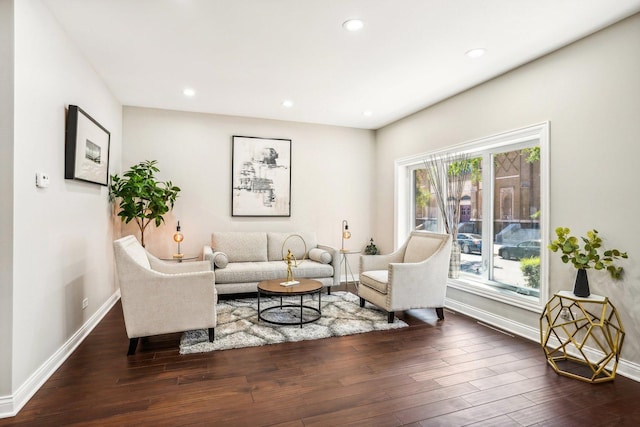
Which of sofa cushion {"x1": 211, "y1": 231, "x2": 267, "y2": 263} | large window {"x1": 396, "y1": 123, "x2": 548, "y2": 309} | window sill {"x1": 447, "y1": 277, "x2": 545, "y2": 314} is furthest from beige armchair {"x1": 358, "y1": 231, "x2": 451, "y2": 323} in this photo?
sofa cushion {"x1": 211, "y1": 231, "x2": 267, "y2": 263}

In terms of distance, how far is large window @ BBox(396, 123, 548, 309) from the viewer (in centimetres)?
350

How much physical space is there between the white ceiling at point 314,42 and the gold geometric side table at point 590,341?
6.95ft

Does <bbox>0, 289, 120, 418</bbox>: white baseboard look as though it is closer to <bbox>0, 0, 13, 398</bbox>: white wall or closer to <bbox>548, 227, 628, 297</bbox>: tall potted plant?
<bbox>0, 0, 13, 398</bbox>: white wall

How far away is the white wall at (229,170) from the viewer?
5.09 m

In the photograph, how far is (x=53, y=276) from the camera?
2.67m

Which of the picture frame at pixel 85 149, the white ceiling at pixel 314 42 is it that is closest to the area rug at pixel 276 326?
the picture frame at pixel 85 149

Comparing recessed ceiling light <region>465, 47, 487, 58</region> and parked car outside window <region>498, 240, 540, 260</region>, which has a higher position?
recessed ceiling light <region>465, 47, 487, 58</region>

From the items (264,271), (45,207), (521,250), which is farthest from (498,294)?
(45,207)

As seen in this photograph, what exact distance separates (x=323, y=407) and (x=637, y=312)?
7.75 ft

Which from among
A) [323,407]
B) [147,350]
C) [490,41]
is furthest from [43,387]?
[490,41]

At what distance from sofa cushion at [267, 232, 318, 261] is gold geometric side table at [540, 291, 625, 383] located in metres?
3.25

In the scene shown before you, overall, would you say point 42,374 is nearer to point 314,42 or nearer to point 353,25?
point 314,42

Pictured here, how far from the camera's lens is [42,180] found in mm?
2438

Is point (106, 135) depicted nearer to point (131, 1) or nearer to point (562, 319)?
point (131, 1)
